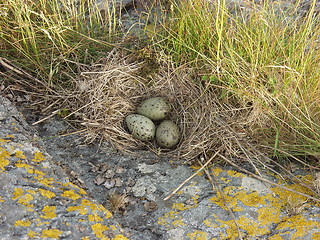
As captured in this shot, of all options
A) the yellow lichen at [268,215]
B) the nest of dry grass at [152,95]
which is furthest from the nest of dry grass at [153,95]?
the yellow lichen at [268,215]

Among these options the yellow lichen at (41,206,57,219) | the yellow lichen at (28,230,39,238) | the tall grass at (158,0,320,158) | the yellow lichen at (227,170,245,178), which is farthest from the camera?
the tall grass at (158,0,320,158)

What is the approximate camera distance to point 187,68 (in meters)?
2.96

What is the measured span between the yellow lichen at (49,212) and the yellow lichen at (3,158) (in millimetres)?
339

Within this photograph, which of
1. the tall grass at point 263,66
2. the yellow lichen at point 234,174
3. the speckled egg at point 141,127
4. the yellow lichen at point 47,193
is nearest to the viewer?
the yellow lichen at point 47,193

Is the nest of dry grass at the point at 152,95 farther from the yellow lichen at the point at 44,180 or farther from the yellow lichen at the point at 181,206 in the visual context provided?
the yellow lichen at the point at 44,180

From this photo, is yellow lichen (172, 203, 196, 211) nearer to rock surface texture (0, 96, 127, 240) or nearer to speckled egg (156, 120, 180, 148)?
rock surface texture (0, 96, 127, 240)

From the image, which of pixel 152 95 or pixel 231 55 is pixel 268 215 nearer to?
pixel 231 55

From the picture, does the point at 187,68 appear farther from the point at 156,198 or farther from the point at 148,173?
the point at 156,198

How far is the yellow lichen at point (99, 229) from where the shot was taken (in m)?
1.68

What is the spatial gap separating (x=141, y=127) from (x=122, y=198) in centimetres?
73

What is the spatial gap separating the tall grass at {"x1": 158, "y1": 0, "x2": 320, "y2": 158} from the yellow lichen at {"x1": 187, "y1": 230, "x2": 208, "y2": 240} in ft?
2.86

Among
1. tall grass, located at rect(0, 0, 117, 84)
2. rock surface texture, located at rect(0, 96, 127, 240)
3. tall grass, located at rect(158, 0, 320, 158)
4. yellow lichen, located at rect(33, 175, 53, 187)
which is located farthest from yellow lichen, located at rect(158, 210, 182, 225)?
tall grass, located at rect(0, 0, 117, 84)

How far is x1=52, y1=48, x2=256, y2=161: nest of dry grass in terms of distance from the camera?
2.66m

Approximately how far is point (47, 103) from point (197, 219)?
1.54 meters
